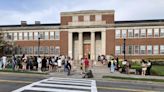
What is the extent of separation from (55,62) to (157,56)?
113ft

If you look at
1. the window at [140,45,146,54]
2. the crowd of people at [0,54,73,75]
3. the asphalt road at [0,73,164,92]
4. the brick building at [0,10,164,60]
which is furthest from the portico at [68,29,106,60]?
the asphalt road at [0,73,164,92]

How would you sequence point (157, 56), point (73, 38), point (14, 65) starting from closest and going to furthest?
point (14, 65) → point (157, 56) → point (73, 38)

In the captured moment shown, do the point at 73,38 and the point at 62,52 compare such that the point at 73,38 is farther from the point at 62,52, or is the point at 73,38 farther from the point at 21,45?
the point at 21,45

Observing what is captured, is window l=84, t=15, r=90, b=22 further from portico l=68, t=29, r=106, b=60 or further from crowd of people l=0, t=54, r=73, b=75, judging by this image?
crowd of people l=0, t=54, r=73, b=75

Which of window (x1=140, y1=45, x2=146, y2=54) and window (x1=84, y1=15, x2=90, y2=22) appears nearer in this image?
window (x1=140, y1=45, x2=146, y2=54)

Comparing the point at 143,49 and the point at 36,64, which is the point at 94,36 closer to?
the point at 143,49

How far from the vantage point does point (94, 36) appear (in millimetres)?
70812

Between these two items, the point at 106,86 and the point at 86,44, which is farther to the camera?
the point at 86,44

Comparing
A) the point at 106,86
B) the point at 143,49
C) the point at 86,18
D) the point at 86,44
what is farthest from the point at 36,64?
the point at 143,49

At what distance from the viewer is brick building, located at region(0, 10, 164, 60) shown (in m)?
68.6

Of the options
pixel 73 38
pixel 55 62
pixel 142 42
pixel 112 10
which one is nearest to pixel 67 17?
pixel 73 38

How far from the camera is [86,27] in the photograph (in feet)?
233

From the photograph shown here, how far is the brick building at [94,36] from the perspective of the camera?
225 ft

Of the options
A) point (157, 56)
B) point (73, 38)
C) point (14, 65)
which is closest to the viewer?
point (14, 65)
